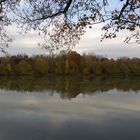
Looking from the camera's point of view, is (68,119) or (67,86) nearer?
(68,119)

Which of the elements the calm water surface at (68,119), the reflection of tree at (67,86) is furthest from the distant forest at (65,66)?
the calm water surface at (68,119)

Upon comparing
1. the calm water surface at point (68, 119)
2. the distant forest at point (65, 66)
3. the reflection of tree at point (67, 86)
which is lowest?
the calm water surface at point (68, 119)

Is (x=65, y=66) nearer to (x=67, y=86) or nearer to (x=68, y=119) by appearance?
(x=67, y=86)

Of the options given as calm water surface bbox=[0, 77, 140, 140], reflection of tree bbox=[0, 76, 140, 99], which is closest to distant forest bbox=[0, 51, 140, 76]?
reflection of tree bbox=[0, 76, 140, 99]

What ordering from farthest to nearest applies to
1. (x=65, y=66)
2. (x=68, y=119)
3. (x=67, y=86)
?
(x=65, y=66)
(x=67, y=86)
(x=68, y=119)

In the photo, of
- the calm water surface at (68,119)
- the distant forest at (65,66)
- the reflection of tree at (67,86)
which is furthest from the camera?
the distant forest at (65,66)

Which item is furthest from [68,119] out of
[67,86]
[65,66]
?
[65,66]

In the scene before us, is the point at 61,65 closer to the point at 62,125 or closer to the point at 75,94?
the point at 75,94

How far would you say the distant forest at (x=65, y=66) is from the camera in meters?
51.8

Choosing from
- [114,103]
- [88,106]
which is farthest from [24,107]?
[114,103]

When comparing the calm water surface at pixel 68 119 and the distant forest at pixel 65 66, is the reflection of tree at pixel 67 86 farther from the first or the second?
the distant forest at pixel 65 66

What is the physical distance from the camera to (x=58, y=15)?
379 centimetres

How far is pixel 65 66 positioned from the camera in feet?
178

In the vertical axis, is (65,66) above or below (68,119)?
above
